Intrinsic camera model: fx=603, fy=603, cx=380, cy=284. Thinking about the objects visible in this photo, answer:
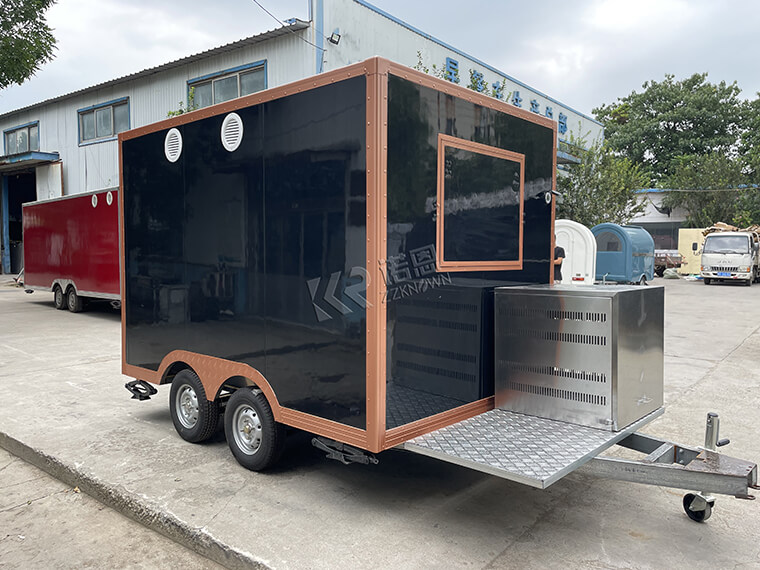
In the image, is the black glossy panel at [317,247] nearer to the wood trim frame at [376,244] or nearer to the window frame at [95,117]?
the wood trim frame at [376,244]

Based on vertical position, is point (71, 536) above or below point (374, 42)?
below

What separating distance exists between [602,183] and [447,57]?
8932 mm

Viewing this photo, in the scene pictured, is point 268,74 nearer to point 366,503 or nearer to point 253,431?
point 253,431

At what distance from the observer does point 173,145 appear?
514 centimetres

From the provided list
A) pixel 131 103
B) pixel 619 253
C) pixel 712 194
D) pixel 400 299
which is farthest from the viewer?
pixel 712 194

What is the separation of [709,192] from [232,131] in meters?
38.4

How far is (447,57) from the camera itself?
682 inches

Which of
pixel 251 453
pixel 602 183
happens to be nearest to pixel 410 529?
pixel 251 453

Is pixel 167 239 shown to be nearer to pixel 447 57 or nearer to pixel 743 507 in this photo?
pixel 743 507

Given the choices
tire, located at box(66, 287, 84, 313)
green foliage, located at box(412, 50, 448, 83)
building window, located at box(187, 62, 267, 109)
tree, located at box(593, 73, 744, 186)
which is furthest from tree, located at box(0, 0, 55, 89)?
tree, located at box(593, 73, 744, 186)

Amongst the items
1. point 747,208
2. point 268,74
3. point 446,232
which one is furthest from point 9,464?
point 747,208

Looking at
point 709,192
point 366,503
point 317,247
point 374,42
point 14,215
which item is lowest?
point 366,503

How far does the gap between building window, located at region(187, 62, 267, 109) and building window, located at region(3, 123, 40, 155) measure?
10.8m

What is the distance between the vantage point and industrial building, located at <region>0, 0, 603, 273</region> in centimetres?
1432
